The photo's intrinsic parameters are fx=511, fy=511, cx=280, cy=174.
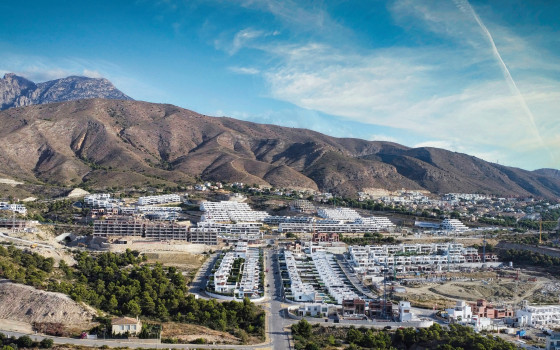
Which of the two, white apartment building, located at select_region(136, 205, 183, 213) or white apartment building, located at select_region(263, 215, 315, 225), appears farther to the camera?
white apartment building, located at select_region(136, 205, 183, 213)

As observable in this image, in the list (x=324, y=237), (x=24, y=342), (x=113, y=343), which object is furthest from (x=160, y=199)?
(x=24, y=342)

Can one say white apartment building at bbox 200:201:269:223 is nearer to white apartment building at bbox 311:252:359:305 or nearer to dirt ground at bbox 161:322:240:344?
white apartment building at bbox 311:252:359:305

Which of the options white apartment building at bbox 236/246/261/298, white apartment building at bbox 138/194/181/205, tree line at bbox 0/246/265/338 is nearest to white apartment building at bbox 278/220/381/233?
white apartment building at bbox 236/246/261/298

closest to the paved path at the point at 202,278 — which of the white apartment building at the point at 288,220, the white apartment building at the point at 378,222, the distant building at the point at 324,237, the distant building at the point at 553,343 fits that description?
the distant building at the point at 324,237

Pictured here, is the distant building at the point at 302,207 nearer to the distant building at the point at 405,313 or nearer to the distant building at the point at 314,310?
the distant building at the point at 314,310

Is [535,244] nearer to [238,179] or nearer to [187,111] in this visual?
[238,179]

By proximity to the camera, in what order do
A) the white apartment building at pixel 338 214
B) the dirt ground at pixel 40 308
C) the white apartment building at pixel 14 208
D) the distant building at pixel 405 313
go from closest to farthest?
the dirt ground at pixel 40 308 → the distant building at pixel 405 313 → the white apartment building at pixel 14 208 → the white apartment building at pixel 338 214
